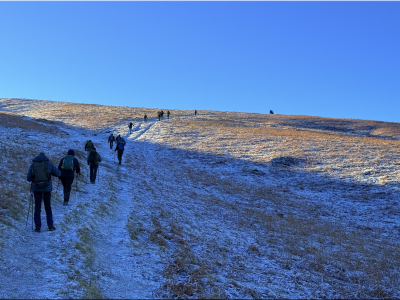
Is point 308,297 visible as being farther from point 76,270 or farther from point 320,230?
point 320,230

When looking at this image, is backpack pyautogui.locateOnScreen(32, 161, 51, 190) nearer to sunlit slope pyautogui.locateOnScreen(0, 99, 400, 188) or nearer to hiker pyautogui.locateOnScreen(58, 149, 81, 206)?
hiker pyautogui.locateOnScreen(58, 149, 81, 206)

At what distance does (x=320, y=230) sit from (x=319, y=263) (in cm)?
481

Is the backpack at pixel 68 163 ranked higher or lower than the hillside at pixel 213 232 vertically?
higher

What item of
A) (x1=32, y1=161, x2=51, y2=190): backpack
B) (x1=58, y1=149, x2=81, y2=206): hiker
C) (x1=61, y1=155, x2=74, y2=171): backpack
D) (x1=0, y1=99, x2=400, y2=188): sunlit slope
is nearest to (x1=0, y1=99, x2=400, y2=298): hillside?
(x1=0, y1=99, x2=400, y2=188): sunlit slope

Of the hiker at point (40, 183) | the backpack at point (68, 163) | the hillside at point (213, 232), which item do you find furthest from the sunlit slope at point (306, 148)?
the hiker at point (40, 183)

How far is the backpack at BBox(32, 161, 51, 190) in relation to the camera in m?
8.52

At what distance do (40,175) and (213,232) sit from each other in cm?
611

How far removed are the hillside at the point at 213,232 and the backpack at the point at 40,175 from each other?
134 cm

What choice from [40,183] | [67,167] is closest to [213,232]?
[67,167]

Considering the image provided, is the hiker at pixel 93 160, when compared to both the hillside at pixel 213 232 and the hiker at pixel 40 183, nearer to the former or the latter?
the hillside at pixel 213 232

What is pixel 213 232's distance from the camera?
11523 mm

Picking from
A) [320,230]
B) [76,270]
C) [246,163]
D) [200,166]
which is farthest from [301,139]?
[76,270]

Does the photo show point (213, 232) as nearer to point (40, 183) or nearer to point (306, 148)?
point (40, 183)

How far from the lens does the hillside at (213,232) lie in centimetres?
681
